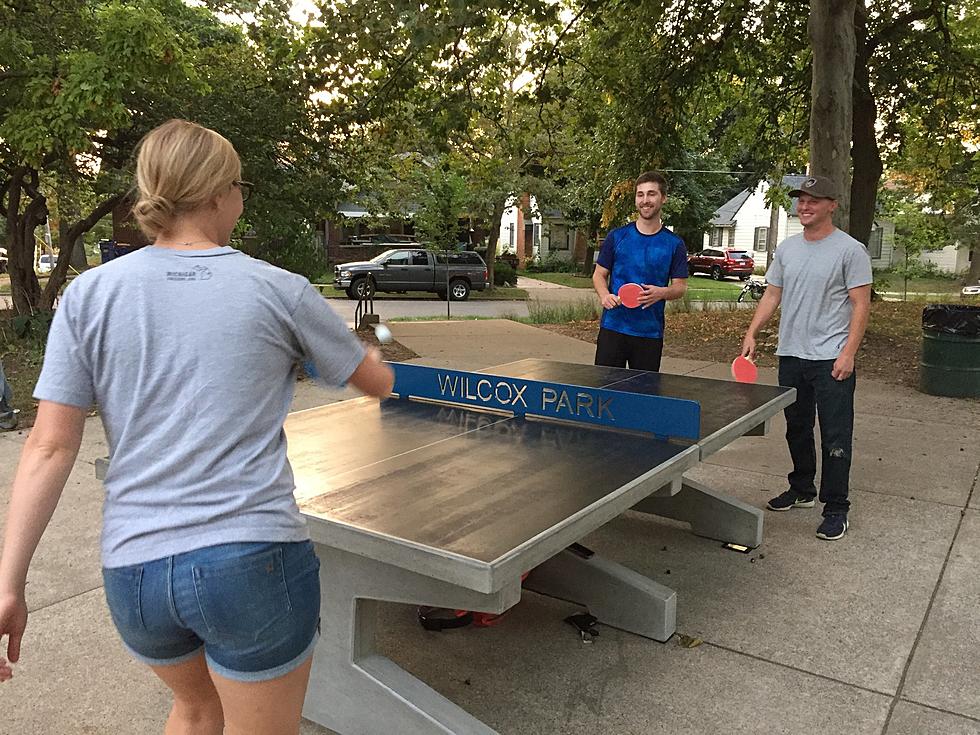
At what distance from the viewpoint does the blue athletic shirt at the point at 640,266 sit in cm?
507

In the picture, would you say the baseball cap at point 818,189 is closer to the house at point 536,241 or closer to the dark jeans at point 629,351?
the dark jeans at point 629,351

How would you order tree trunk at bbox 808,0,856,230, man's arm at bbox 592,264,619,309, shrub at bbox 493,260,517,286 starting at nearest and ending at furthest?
man's arm at bbox 592,264,619,309, tree trunk at bbox 808,0,856,230, shrub at bbox 493,260,517,286

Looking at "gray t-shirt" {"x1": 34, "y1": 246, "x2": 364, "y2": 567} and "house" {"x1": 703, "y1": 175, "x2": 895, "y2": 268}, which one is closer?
"gray t-shirt" {"x1": 34, "y1": 246, "x2": 364, "y2": 567}

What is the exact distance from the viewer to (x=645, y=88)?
40.7 feet

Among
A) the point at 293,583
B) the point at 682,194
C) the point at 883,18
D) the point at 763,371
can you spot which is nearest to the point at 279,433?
the point at 293,583

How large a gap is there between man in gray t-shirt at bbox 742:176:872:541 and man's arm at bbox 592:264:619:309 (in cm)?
83

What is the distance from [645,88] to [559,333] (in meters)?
4.37

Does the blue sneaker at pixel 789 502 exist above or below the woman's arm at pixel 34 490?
below

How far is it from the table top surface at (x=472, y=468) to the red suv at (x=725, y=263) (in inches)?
1559

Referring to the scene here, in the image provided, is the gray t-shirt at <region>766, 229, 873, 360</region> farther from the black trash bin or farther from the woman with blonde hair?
the black trash bin

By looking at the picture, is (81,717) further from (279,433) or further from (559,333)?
(559,333)

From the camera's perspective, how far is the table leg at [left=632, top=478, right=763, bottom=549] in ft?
14.8

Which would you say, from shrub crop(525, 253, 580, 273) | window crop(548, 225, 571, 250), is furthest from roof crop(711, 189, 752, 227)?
shrub crop(525, 253, 580, 273)

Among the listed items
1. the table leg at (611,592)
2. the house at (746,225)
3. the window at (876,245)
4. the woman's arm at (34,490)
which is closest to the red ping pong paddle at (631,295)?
the table leg at (611,592)
